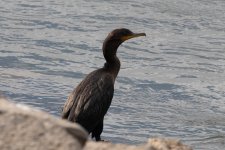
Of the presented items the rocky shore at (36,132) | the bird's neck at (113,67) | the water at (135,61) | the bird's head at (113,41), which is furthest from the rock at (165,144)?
the water at (135,61)

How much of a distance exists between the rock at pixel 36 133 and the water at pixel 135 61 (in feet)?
30.4

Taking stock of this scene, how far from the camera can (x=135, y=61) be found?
65.6ft

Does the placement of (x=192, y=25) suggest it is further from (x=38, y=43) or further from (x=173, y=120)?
(x=173, y=120)

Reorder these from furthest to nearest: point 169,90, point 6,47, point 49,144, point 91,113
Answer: point 6,47
point 169,90
point 91,113
point 49,144

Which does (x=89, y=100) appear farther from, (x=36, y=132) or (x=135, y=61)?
(x=135, y=61)

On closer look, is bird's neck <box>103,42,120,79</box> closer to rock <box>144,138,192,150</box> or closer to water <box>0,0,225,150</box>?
water <box>0,0,225,150</box>

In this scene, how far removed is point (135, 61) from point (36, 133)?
569 inches

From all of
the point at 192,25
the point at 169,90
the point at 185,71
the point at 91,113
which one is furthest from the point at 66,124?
the point at 192,25

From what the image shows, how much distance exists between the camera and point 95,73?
1153 cm

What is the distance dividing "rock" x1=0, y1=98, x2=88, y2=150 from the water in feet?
30.4

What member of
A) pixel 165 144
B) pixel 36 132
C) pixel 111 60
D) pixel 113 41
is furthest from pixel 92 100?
pixel 36 132

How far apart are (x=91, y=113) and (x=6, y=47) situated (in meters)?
9.78

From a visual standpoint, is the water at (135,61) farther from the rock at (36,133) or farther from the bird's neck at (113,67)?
the rock at (36,133)

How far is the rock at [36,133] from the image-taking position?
552 cm
